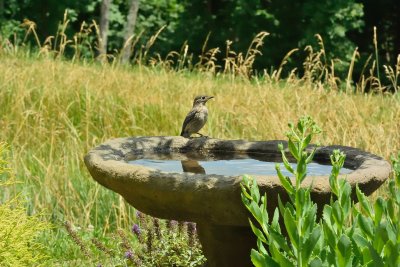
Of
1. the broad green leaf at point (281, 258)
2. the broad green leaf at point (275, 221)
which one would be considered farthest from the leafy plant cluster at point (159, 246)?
the broad green leaf at point (281, 258)

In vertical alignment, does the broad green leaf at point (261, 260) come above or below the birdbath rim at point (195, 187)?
above

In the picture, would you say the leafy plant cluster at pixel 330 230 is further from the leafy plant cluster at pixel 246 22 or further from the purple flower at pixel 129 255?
the leafy plant cluster at pixel 246 22

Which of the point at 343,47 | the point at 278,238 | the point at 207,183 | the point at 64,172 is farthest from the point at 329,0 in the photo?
the point at 278,238

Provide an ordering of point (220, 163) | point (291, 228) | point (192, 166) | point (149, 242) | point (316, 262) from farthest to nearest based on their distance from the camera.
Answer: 1. point (149, 242)
2. point (220, 163)
3. point (192, 166)
4. point (291, 228)
5. point (316, 262)

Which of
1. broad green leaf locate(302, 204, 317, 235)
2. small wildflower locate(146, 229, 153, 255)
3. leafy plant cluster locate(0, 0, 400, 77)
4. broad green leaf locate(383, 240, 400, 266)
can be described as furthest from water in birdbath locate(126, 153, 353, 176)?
leafy plant cluster locate(0, 0, 400, 77)

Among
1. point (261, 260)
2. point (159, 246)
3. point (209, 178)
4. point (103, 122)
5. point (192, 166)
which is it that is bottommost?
point (159, 246)

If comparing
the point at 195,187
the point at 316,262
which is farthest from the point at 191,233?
the point at 316,262

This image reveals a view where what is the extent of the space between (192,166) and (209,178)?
0.76 m

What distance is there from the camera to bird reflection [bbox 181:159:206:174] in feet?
13.0

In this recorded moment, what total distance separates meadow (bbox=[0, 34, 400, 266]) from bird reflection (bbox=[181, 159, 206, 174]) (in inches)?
38.7

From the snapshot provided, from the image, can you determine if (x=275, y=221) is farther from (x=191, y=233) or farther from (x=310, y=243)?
(x=191, y=233)

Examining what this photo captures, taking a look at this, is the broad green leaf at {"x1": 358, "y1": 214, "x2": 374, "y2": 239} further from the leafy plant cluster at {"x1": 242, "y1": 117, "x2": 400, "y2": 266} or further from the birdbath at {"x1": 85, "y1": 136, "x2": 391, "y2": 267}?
the birdbath at {"x1": 85, "y1": 136, "x2": 391, "y2": 267}

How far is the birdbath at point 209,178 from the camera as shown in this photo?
3365 mm

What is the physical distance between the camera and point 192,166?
4121mm
